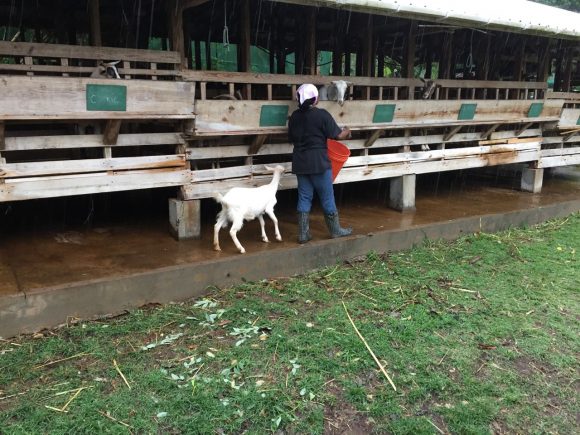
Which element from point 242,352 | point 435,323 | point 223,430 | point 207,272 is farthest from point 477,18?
point 223,430

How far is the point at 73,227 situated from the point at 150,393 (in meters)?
3.47

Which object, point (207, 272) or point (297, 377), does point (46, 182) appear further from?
point (297, 377)

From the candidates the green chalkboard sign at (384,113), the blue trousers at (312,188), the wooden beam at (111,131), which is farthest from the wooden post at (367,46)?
the wooden beam at (111,131)

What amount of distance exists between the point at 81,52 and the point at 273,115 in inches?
83.2

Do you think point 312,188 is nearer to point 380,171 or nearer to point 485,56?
point 380,171

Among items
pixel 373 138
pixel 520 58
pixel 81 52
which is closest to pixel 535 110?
pixel 520 58

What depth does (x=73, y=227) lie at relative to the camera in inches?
242

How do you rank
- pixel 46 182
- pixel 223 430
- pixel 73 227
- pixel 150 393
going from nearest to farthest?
pixel 223 430, pixel 150 393, pixel 46 182, pixel 73 227

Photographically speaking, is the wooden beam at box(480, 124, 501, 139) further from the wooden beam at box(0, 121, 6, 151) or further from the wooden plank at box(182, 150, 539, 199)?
the wooden beam at box(0, 121, 6, 151)

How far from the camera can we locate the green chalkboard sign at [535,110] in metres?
8.32

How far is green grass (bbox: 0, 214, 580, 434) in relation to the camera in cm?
319

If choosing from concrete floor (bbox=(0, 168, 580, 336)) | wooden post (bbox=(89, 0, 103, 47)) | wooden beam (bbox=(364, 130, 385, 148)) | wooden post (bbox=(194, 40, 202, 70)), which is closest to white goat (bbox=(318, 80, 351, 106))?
wooden beam (bbox=(364, 130, 385, 148))

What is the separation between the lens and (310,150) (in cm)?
556

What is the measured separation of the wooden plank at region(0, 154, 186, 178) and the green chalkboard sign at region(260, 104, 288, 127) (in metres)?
1.02
